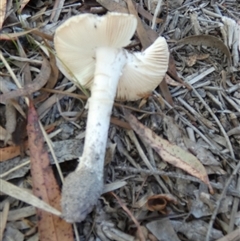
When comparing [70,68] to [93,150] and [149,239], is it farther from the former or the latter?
[149,239]

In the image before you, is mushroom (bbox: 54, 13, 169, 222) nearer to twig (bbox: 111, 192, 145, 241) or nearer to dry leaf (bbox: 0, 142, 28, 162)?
twig (bbox: 111, 192, 145, 241)

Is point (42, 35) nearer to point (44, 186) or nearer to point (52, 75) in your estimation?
point (52, 75)

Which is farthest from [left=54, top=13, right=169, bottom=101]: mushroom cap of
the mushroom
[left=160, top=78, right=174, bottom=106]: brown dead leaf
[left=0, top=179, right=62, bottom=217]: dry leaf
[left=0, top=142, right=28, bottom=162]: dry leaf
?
[left=0, top=179, right=62, bottom=217]: dry leaf

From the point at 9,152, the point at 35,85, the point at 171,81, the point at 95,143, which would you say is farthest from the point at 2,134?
the point at 171,81

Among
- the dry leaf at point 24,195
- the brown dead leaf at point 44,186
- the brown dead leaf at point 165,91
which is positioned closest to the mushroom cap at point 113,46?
the brown dead leaf at point 165,91

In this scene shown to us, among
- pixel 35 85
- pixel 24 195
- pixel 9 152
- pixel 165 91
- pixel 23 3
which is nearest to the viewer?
pixel 24 195

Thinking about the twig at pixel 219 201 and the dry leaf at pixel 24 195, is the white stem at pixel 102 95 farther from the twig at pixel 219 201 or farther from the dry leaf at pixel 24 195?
the twig at pixel 219 201
